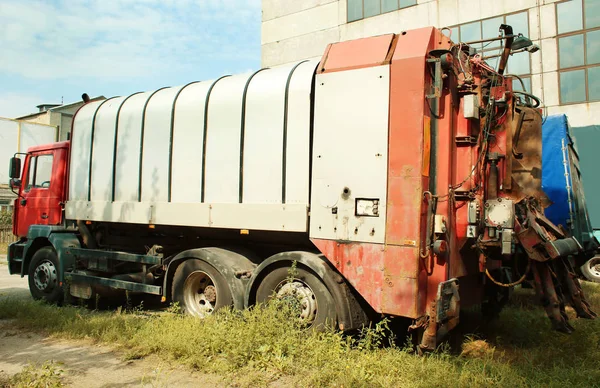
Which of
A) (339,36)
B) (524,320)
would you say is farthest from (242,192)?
(339,36)

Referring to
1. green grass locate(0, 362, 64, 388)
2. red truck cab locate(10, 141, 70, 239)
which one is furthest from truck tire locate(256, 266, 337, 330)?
red truck cab locate(10, 141, 70, 239)

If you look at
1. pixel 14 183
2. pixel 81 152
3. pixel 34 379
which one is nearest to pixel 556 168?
pixel 81 152

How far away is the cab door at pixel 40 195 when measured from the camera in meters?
8.54

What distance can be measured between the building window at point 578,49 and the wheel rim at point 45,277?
58.7 ft

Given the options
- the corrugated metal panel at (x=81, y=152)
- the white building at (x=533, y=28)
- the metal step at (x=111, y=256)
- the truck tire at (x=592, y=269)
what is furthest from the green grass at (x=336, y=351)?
the white building at (x=533, y=28)

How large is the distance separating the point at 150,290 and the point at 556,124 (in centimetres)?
774

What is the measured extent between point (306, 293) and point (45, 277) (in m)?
5.29

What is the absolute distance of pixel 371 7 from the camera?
74.9ft

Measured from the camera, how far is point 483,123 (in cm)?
512

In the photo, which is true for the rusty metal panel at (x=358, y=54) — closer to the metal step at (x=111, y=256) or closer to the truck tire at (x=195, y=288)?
the truck tire at (x=195, y=288)

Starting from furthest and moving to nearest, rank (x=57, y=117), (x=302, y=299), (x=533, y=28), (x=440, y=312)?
(x=57, y=117), (x=533, y=28), (x=302, y=299), (x=440, y=312)

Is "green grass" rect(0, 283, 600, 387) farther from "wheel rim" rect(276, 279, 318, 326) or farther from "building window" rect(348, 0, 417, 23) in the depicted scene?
"building window" rect(348, 0, 417, 23)

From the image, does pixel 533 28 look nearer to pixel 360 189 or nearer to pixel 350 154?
pixel 350 154

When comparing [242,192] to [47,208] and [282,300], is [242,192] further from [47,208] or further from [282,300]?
[47,208]
